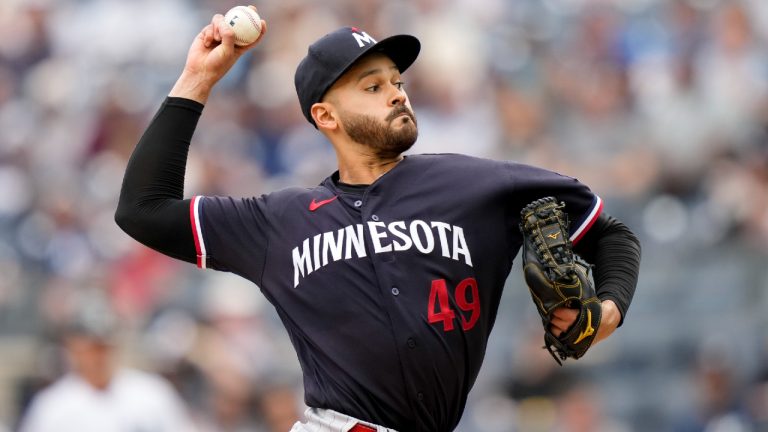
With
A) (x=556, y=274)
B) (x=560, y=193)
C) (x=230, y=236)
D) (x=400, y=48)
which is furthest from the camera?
(x=400, y=48)

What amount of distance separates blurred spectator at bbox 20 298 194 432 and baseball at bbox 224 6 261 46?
11.7ft

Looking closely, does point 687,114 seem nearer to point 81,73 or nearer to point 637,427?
point 637,427

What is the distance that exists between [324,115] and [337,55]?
0.73ft

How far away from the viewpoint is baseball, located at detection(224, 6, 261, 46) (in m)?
3.81

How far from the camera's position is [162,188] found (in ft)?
12.3

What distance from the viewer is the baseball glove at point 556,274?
132 inches

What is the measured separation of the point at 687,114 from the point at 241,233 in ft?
18.8

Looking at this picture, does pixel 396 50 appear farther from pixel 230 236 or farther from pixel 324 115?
pixel 230 236

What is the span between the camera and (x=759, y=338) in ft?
24.2

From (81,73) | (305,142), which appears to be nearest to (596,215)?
(305,142)

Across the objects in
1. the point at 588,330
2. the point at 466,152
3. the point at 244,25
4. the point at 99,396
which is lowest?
the point at 99,396

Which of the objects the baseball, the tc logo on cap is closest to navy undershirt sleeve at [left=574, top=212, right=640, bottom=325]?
the tc logo on cap

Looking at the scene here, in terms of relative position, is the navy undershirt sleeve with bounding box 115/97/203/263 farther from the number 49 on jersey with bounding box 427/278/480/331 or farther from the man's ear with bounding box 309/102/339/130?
the number 49 on jersey with bounding box 427/278/480/331

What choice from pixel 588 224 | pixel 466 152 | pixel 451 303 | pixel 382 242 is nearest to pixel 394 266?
pixel 382 242
